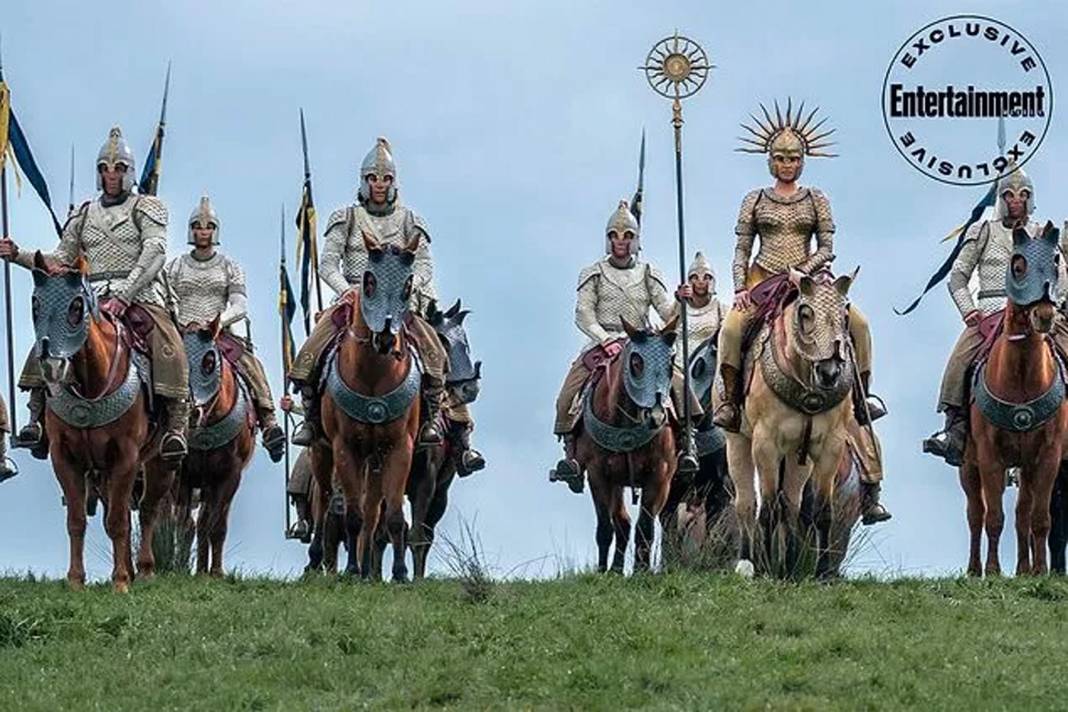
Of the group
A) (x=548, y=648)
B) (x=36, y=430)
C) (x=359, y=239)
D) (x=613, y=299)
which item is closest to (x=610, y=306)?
(x=613, y=299)

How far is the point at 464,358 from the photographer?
104 ft

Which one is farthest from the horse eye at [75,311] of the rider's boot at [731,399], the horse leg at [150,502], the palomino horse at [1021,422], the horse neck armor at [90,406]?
the palomino horse at [1021,422]

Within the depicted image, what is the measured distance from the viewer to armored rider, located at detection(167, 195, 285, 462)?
30.5m

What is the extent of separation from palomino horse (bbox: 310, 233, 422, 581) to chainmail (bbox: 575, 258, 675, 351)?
422cm

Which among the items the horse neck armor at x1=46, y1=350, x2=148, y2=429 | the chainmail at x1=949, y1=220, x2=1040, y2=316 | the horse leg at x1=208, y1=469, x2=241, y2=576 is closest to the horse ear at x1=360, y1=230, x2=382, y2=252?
the horse neck armor at x1=46, y1=350, x2=148, y2=429

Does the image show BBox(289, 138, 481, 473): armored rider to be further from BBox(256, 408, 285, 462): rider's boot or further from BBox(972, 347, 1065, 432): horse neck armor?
BBox(972, 347, 1065, 432): horse neck armor

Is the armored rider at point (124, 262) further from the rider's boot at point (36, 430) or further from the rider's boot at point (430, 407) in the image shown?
the rider's boot at point (430, 407)

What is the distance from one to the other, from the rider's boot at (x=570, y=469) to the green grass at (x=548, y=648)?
18.1 ft

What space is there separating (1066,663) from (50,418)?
9.42m

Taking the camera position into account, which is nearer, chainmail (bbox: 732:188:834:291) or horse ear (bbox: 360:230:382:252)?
horse ear (bbox: 360:230:382:252)

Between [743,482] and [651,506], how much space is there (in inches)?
103

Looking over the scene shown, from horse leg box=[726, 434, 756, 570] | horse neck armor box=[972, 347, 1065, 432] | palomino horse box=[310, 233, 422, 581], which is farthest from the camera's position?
horse neck armor box=[972, 347, 1065, 432]

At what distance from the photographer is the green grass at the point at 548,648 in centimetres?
1897

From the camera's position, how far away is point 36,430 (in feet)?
86.3
